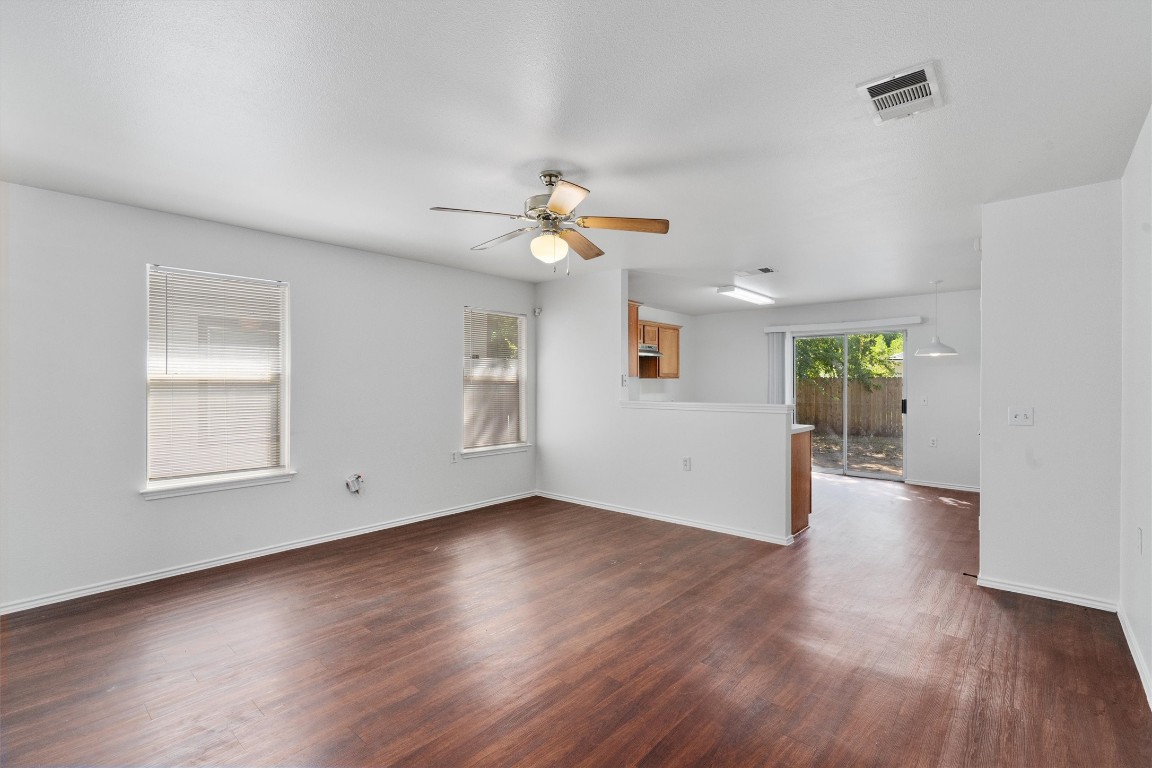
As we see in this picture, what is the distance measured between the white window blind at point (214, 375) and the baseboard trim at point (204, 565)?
24.1 inches

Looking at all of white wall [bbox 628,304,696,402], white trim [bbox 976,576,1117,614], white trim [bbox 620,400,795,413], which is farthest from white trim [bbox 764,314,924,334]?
white trim [bbox 976,576,1117,614]

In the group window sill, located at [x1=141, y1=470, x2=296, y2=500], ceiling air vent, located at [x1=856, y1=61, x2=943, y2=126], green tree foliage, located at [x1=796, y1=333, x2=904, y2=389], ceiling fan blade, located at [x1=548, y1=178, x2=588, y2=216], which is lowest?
window sill, located at [x1=141, y1=470, x2=296, y2=500]

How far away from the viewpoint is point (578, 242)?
325 cm

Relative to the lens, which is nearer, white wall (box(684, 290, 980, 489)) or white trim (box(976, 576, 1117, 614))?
white trim (box(976, 576, 1117, 614))

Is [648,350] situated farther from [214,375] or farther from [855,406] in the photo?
[214,375]

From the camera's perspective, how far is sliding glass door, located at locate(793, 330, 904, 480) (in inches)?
289

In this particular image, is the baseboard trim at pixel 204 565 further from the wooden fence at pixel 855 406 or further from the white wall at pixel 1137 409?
the wooden fence at pixel 855 406

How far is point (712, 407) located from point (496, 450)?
2375 millimetres

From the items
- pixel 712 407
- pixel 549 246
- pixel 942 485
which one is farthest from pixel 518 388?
pixel 942 485

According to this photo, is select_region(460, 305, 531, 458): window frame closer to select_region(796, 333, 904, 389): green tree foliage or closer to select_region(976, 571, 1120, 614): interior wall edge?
select_region(976, 571, 1120, 614): interior wall edge

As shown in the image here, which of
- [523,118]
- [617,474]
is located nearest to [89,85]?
[523,118]

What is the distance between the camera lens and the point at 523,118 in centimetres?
235

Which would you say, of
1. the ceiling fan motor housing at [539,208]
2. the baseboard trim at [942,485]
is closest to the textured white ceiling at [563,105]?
the ceiling fan motor housing at [539,208]

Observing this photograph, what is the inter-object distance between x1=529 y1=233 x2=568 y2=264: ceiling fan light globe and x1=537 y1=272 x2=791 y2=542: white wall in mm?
2446
